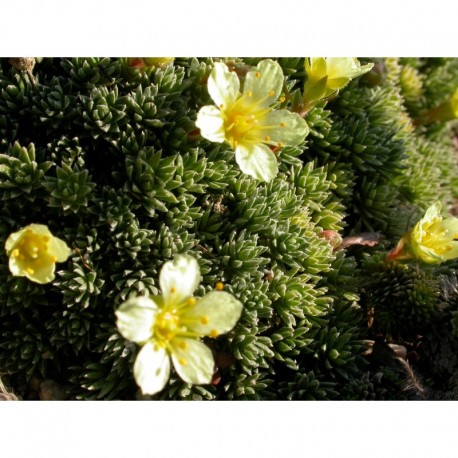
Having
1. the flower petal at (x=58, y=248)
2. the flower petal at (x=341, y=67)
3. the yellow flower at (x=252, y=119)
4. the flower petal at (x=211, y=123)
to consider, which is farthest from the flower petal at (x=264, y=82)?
the flower petal at (x=58, y=248)

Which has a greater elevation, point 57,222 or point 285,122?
point 285,122

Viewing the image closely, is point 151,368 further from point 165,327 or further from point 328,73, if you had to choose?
point 328,73

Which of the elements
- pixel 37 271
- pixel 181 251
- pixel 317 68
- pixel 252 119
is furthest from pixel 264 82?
pixel 37 271

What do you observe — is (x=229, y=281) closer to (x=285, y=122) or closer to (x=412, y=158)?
(x=285, y=122)

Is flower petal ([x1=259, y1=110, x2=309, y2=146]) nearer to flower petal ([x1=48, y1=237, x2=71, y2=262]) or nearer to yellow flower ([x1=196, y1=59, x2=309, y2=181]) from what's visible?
yellow flower ([x1=196, y1=59, x2=309, y2=181])

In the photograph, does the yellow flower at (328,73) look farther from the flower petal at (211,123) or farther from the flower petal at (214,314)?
the flower petal at (214,314)

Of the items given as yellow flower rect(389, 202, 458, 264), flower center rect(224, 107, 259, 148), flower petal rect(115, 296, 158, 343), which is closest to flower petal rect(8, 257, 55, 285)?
flower petal rect(115, 296, 158, 343)

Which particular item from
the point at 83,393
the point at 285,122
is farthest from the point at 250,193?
the point at 83,393
